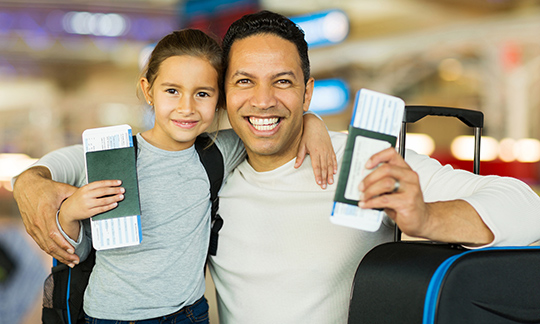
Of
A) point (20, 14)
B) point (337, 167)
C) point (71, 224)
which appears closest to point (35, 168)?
point (71, 224)

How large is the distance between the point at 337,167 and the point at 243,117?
327 millimetres

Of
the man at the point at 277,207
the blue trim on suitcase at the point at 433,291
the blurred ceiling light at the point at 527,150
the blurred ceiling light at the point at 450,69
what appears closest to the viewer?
the blue trim on suitcase at the point at 433,291

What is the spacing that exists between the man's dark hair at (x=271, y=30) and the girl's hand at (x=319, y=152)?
0.16 meters

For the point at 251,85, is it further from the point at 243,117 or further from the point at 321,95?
the point at 321,95

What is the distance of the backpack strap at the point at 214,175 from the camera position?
161cm

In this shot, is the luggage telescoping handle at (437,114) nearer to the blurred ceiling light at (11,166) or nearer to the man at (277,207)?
the man at (277,207)

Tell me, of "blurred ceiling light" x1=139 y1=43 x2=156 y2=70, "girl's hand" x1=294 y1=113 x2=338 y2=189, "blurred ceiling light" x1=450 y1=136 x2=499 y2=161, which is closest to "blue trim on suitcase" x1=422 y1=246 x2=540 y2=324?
"girl's hand" x1=294 y1=113 x2=338 y2=189

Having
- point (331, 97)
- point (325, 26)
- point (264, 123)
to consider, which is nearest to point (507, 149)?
point (331, 97)

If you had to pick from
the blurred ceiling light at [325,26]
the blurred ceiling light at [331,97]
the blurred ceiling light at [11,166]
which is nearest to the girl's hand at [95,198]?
the blurred ceiling light at [325,26]

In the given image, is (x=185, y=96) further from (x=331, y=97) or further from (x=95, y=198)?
(x=331, y=97)

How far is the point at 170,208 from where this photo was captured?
1.53m

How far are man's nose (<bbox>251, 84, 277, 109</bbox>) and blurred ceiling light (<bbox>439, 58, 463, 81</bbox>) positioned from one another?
9412 mm

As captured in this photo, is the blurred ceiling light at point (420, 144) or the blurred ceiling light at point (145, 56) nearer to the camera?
the blurred ceiling light at point (145, 56)

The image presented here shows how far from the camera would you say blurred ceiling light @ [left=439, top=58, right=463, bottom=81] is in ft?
34.0
